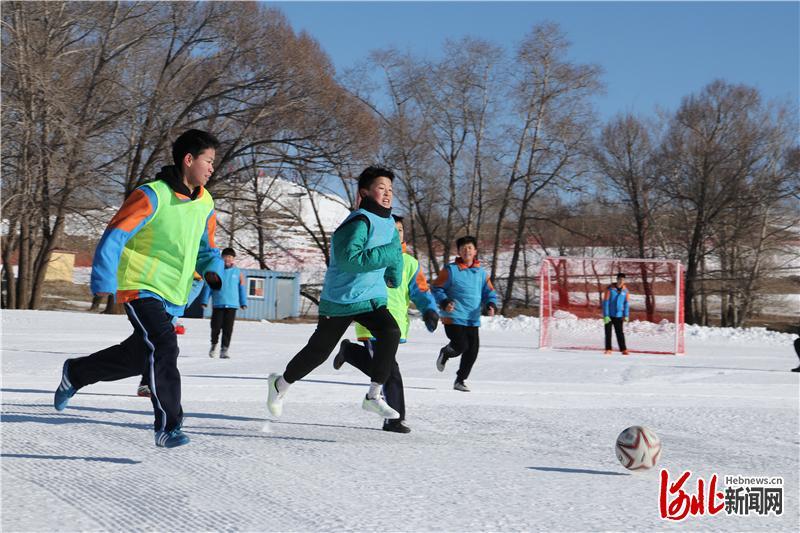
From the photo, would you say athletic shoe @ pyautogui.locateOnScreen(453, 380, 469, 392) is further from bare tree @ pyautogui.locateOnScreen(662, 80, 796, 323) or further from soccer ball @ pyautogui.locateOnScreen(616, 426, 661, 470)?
bare tree @ pyautogui.locateOnScreen(662, 80, 796, 323)

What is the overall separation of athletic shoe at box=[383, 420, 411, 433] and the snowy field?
87 millimetres

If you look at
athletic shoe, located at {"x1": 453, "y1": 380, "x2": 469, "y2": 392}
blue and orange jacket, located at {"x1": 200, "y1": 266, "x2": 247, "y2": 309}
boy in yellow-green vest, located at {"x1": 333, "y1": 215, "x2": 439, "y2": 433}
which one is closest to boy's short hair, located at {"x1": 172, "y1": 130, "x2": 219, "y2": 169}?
boy in yellow-green vest, located at {"x1": 333, "y1": 215, "x2": 439, "y2": 433}

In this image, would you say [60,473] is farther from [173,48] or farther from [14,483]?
[173,48]

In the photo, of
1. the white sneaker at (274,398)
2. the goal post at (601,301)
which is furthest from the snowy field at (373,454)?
the goal post at (601,301)

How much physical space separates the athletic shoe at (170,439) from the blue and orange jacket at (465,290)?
15.4 feet

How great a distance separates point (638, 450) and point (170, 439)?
2.50m

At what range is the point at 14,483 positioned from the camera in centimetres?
396

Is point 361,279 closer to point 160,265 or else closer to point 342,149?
point 160,265

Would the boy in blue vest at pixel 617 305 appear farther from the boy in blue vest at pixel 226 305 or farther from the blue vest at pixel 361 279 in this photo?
the blue vest at pixel 361 279

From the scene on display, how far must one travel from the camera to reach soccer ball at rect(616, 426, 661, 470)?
4.77m

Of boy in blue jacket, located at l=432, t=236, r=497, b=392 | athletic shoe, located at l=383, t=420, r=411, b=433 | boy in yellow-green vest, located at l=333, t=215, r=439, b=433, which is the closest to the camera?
athletic shoe, located at l=383, t=420, r=411, b=433

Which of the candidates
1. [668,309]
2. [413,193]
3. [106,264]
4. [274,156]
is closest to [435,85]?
[413,193]

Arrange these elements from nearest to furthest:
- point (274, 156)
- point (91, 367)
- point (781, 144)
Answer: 1. point (91, 367)
2. point (274, 156)
3. point (781, 144)

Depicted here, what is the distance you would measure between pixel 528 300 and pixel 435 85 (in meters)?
9.93
